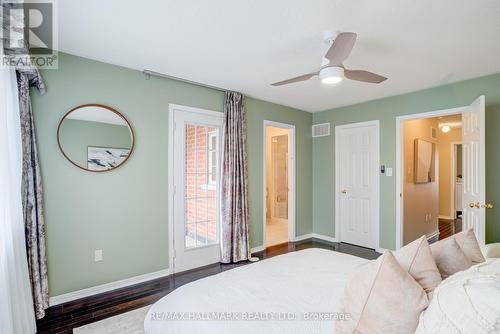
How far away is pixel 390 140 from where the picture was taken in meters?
4.15

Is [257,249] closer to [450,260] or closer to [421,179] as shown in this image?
[450,260]

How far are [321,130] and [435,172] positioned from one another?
8.76 feet

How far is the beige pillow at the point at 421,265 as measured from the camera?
121cm

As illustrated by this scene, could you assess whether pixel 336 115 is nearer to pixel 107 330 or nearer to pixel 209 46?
pixel 209 46

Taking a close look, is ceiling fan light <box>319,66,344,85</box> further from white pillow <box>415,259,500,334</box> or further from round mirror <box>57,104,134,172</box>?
round mirror <box>57,104,134,172</box>

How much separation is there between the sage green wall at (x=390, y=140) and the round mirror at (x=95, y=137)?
11.3ft

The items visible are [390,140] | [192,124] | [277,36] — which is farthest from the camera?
[390,140]

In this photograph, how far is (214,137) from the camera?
3777 mm

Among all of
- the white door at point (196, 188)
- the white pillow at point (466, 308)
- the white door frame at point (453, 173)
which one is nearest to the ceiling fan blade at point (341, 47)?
the white pillow at point (466, 308)

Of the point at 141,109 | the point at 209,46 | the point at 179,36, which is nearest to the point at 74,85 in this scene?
the point at 141,109

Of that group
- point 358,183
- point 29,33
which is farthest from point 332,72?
point 358,183

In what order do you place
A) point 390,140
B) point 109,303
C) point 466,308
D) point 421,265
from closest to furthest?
point 466,308
point 421,265
point 109,303
point 390,140

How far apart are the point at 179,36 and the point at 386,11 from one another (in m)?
1.66

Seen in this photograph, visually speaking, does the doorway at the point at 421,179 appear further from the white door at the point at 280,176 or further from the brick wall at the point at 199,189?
the brick wall at the point at 199,189
